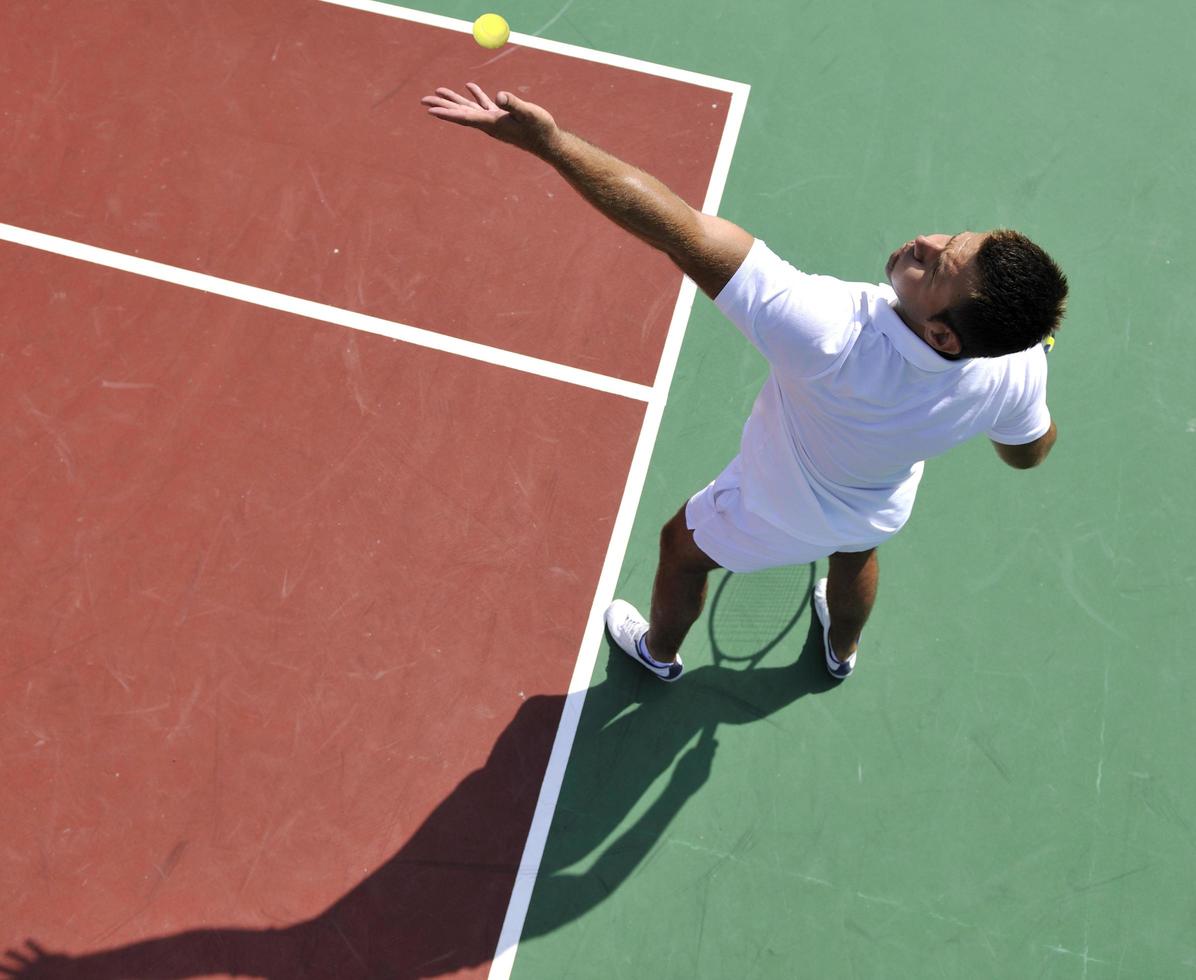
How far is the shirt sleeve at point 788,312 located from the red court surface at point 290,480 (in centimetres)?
211

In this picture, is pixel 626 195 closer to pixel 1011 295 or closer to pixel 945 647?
pixel 1011 295

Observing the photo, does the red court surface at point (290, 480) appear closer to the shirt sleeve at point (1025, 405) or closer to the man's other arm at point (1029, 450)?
the man's other arm at point (1029, 450)

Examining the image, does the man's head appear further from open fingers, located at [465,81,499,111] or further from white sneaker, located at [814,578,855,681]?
white sneaker, located at [814,578,855,681]

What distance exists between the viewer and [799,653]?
4527mm

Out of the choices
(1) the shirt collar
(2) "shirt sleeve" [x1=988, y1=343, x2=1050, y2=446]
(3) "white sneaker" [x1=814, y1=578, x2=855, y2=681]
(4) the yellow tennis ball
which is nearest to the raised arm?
(1) the shirt collar

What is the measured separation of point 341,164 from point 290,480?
1.70 meters

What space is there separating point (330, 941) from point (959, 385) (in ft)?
10.2

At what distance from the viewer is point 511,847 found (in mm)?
4195

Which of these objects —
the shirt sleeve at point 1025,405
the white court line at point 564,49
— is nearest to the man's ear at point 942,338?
the shirt sleeve at point 1025,405

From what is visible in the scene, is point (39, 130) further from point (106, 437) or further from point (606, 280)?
point (606, 280)

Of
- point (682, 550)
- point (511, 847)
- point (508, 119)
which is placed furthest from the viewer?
point (511, 847)

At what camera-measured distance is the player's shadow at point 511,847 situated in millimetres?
4043

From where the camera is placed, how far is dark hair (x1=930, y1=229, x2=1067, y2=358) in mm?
2418

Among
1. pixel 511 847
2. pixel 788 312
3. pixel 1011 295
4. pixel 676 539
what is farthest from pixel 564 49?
pixel 511 847
